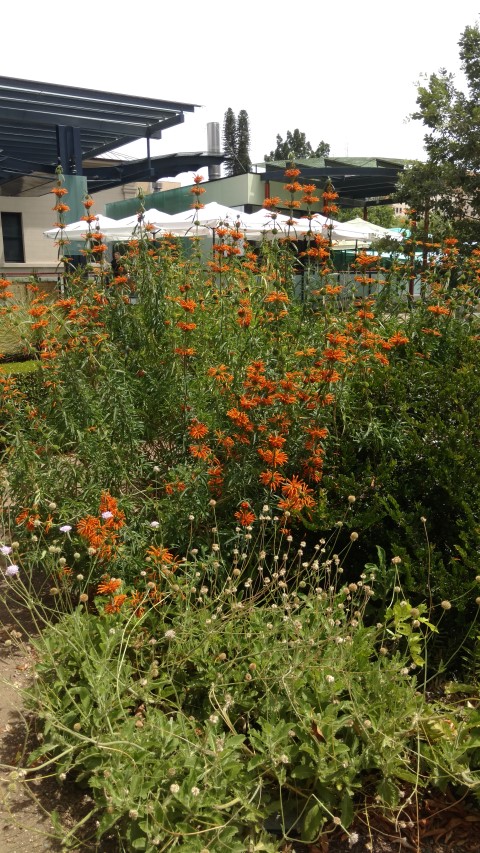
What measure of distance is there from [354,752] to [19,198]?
22542 mm

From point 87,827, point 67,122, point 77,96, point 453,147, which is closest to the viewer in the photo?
point 87,827

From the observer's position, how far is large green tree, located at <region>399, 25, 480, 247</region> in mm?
11703

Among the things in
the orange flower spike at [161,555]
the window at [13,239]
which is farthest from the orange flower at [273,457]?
the window at [13,239]

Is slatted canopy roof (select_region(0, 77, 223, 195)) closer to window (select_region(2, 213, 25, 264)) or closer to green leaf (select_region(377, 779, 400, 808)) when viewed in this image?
window (select_region(2, 213, 25, 264))

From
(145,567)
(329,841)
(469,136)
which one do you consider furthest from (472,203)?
(329,841)

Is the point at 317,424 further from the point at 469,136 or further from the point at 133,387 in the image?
the point at 469,136

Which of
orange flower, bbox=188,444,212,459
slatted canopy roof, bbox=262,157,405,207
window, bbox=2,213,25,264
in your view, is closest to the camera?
orange flower, bbox=188,444,212,459

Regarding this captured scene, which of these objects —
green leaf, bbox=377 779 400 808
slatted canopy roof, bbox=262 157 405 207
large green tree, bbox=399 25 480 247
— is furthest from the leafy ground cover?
slatted canopy roof, bbox=262 157 405 207

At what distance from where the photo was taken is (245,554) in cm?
308

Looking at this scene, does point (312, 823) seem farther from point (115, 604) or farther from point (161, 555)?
point (161, 555)

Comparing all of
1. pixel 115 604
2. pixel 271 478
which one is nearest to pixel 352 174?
pixel 271 478

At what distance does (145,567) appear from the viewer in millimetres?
3094

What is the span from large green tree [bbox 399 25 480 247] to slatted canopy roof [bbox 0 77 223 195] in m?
5.62

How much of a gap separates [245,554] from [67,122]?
1362cm
